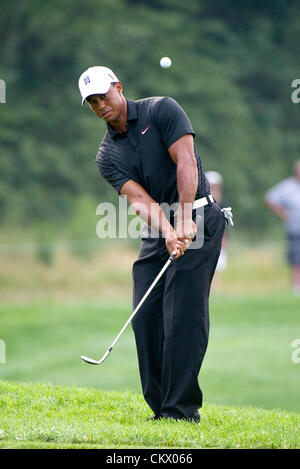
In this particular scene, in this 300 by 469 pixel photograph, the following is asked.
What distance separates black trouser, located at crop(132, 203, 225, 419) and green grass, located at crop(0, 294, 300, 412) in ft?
12.4

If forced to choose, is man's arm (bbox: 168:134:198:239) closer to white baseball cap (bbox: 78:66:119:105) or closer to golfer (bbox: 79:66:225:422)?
golfer (bbox: 79:66:225:422)

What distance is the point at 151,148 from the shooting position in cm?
561

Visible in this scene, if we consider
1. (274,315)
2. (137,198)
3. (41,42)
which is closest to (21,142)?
(41,42)

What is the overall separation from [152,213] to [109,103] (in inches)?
29.4

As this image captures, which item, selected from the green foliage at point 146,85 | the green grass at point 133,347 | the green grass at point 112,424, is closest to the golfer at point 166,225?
the green grass at point 112,424

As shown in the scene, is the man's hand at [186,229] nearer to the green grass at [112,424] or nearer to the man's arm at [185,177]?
the man's arm at [185,177]

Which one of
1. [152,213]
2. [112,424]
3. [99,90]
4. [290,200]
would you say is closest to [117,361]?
[290,200]

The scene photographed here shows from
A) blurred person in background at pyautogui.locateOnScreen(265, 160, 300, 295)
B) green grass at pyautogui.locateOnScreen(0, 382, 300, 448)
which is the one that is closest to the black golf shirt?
green grass at pyautogui.locateOnScreen(0, 382, 300, 448)

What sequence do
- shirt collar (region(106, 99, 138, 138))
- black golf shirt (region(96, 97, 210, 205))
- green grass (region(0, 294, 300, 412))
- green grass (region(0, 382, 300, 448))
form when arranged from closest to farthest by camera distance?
green grass (region(0, 382, 300, 448))
black golf shirt (region(96, 97, 210, 205))
shirt collar (region(106, 99, 138, 138))
green grass (region(0, 294, 300, 412))

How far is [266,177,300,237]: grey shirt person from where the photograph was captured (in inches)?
655

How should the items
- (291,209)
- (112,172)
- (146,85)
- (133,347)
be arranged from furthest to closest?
(146,85), (291,209), (133,347), (112,172)

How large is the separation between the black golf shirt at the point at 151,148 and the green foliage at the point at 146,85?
630 inches

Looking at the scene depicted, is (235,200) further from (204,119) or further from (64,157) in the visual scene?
(64,157)

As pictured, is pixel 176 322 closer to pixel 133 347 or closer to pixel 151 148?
pixel 151 148
